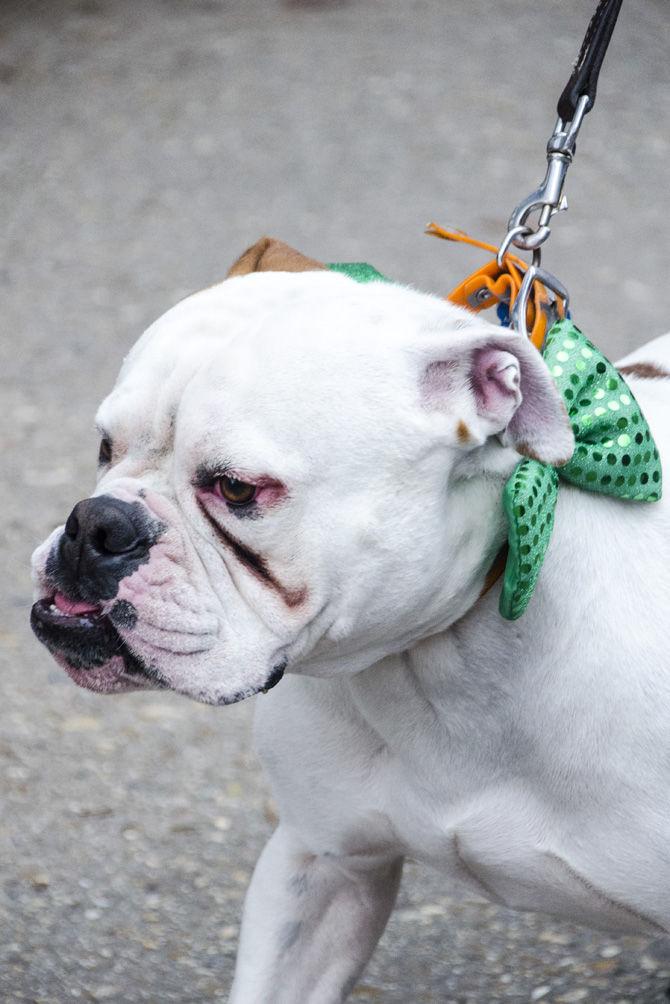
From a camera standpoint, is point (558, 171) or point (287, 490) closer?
point (287, 490)

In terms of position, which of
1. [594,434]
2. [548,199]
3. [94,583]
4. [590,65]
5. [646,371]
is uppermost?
[590,65]

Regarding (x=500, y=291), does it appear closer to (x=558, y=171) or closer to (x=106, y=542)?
(x=558, y=171)

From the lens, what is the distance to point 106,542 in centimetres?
201

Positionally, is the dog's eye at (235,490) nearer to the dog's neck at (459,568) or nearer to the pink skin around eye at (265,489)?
the pink skin around eye at (265,489)

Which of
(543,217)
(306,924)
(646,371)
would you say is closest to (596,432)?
(543,217)

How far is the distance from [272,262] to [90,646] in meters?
0.67

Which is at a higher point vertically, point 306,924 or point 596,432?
point 596,432

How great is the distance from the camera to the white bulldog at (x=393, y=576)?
6.44 ft

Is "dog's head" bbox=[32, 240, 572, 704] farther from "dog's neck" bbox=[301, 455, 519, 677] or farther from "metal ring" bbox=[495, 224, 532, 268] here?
"metal ring" bbox=[495, 224, 532, 268]

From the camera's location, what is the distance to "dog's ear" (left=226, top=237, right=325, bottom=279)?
234cm

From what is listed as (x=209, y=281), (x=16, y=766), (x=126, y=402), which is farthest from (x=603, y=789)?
(x=209, y=281)

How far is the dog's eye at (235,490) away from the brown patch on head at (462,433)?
0.88 ft

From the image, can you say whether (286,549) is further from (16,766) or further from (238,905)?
(16,766)

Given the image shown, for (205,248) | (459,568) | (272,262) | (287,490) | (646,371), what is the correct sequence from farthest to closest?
(205,248), (646,371), (272,262), (459,568), (287,490)
